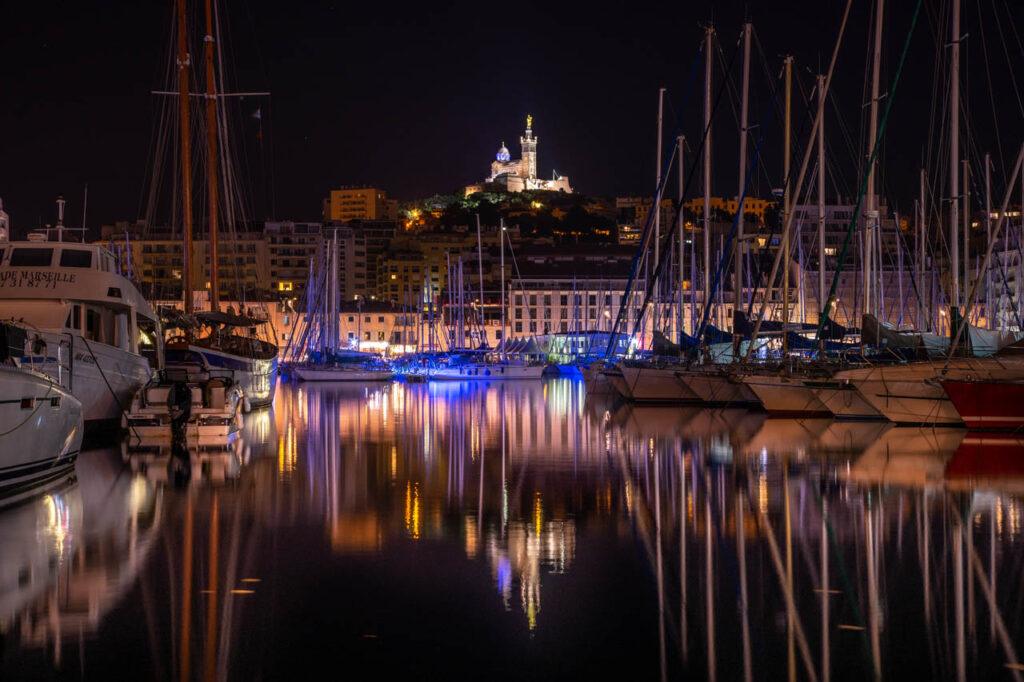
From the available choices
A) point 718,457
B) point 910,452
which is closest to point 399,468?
point 718,457

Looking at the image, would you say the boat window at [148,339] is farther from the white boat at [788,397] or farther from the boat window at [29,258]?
the white boat at [788,397]

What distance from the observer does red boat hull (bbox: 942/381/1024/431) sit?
25.1 m

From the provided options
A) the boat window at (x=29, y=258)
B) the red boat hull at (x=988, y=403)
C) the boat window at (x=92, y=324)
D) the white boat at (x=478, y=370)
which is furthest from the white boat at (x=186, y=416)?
the white boat at (x=478, y=370)

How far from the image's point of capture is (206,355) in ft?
113

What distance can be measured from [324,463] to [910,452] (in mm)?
10612

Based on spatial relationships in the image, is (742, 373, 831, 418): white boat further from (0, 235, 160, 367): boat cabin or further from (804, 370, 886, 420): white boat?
(0, 235, 160, 367): boat cabin

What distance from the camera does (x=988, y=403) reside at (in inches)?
1000

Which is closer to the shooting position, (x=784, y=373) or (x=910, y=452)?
(x=910, y=452)

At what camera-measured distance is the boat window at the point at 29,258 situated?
25125 millimetres

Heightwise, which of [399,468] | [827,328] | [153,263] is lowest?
[399,468]

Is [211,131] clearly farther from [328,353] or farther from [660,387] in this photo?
[328,353]

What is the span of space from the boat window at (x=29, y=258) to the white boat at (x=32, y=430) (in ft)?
30.7

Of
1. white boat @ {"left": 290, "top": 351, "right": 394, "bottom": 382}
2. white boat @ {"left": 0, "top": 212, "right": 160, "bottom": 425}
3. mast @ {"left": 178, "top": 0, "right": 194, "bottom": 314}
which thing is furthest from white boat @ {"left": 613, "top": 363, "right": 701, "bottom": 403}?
white boat @ {"left": 290, "top": 351, "right": 394, "bottom": 382}

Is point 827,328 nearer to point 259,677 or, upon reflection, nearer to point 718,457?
point 718,457
